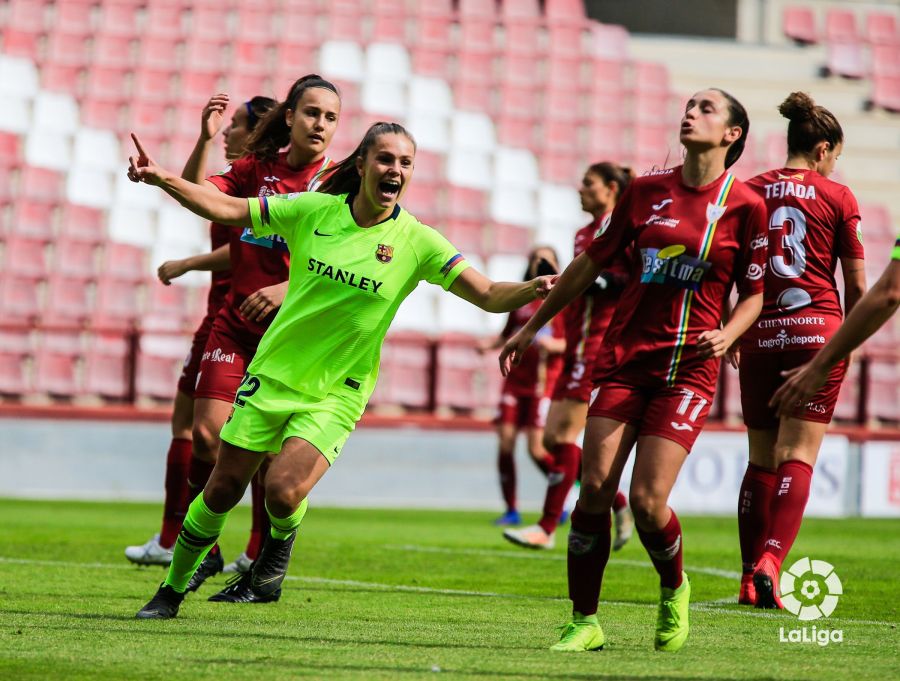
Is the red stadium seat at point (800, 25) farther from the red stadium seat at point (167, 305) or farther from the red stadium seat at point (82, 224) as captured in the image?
the red stadium seat at point (82, 224)

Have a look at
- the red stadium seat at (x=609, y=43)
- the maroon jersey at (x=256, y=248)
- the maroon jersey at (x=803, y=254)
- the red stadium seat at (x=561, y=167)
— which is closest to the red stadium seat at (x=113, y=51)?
the red stadium seat at (x=561, y=167)

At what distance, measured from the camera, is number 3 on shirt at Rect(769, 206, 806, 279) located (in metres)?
6.48

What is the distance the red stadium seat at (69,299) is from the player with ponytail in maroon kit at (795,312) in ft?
38.5

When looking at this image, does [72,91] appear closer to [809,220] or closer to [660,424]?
[809,220]

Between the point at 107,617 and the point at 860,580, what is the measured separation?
455 cm

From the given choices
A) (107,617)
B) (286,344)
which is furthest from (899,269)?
(107,617)

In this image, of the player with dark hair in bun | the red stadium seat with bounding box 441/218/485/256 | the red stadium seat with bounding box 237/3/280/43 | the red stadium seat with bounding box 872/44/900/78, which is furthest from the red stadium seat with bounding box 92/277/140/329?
the red stadium seat with bounding box 872/44/900/78

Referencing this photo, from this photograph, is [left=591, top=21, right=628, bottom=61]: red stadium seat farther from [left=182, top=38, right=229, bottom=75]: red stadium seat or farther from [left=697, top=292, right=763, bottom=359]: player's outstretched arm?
[left=697, top=292, right=763, bottom=359]: player's outstretched arm

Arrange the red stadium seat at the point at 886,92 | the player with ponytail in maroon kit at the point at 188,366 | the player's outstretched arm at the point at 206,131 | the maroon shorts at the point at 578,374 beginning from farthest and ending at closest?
the red stadium seat at the point at 886,92 → the maroon shorts at the point at 578,374 → the player with ponytail in maroon kit at the point at 188,366 → the player's outstretched arm at the point at 206,131

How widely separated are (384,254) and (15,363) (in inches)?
437

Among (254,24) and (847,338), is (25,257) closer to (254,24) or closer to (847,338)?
(254,24)

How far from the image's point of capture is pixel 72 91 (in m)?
19.2

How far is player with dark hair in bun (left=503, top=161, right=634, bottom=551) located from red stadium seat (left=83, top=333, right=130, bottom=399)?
702 centimetres

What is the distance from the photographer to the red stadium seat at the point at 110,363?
15.2 m
